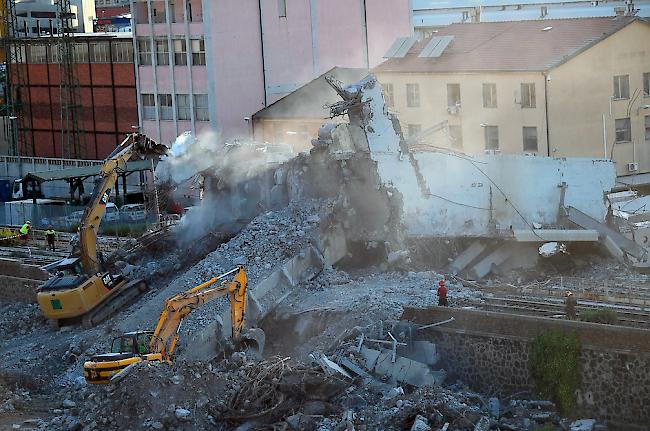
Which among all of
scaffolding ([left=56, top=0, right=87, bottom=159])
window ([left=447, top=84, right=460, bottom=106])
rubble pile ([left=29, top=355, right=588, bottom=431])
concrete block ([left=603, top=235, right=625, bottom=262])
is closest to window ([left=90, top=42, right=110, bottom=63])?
scaffolding ([left=56, top=0, right=87, bottom=159])

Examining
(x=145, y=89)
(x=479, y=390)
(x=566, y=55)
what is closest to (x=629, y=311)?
(x=479, y=390)

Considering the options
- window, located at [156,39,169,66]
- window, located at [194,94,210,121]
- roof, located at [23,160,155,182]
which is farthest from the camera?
window, located at [156,39,169,66]

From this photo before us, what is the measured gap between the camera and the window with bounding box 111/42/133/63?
46375 mm

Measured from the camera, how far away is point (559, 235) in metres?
26.8

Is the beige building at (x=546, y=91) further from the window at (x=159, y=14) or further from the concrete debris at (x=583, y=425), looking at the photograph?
the concrete debris at (x=583, y=425)

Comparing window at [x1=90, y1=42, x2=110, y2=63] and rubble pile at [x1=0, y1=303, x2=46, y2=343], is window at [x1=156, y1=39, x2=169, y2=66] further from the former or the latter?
rubble pile at [x1=0, y1=303, x2=46, y2=343]

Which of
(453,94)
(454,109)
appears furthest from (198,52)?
(454,109)

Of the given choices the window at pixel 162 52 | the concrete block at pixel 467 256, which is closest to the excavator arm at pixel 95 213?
the concrete block at pixel 467 256

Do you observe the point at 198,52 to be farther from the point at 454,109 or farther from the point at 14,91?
the point at 14,91

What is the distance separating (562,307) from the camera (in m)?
21.0

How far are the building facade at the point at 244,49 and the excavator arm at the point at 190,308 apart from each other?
68.4 feet

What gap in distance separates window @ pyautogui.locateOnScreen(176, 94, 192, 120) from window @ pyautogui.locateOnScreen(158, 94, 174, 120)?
11.4 inches

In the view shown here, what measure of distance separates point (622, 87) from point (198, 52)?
609 inches

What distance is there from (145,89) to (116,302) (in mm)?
20623
